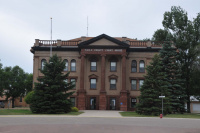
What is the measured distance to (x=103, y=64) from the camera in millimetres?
45625

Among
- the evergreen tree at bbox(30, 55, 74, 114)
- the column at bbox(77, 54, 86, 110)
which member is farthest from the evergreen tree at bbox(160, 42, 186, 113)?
the evergreen tree at bbox(30, 55, 74, 114)

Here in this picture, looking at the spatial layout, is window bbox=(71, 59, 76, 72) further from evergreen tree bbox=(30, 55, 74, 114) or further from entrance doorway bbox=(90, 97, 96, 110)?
evergreen tree bbox=(30, 55, 74, 114)

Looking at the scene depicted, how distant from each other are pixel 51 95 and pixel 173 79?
17814mm

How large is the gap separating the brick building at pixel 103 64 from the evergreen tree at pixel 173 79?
262 inches

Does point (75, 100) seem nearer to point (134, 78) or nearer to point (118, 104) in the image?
point (118, 104)

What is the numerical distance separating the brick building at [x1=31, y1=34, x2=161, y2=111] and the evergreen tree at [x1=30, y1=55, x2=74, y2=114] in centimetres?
1105

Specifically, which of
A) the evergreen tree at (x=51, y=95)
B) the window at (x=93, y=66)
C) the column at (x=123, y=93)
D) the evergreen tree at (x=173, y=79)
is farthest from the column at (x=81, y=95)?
the evergreen tree at (x=173, y=79)

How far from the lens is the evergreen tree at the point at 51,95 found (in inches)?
1307

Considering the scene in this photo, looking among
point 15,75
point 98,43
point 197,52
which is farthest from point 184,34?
point 15,75

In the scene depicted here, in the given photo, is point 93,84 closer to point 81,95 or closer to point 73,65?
point 81,95

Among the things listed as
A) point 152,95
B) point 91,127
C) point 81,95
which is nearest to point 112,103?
point 81,95

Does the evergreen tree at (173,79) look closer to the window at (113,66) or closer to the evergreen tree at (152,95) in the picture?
the evergreen tree at (152,95)

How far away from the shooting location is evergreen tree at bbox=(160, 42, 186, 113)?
39312 millimetres

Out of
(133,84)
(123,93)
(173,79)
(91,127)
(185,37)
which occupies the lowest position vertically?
(91,127)
